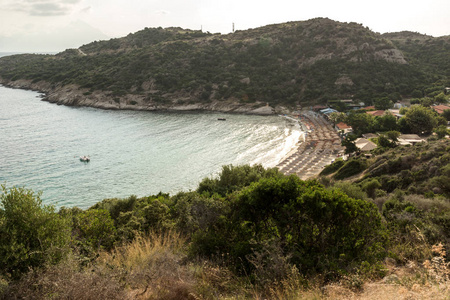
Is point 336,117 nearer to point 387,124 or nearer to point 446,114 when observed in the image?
point 387,124

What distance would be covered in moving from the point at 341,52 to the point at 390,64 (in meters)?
16.8

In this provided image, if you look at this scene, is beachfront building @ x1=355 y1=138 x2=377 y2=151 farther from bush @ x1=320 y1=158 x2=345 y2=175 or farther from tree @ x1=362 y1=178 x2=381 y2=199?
tree @ x1=362 y1=178 x2=381 y2=199

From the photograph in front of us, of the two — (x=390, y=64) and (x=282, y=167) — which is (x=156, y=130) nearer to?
(x=282, y=167)

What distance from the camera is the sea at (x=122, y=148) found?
39281mm

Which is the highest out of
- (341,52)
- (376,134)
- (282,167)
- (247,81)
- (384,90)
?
(341,52)

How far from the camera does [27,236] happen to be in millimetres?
6934

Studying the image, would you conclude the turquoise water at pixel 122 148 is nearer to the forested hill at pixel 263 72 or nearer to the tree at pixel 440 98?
the forested hill at pixel 263 72

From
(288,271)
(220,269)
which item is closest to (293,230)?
(288,271)

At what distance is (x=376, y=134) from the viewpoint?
53094 millimetres

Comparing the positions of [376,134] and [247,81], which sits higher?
[247,81]

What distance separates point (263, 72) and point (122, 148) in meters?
64.7

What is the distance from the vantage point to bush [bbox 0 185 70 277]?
6359 millimetres

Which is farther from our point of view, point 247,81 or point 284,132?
point 247,81

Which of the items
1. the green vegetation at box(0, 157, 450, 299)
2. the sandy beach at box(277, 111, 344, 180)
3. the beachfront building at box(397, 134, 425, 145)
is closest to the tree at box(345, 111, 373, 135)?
the sandy beach at box(277, 111, 344, 180)
